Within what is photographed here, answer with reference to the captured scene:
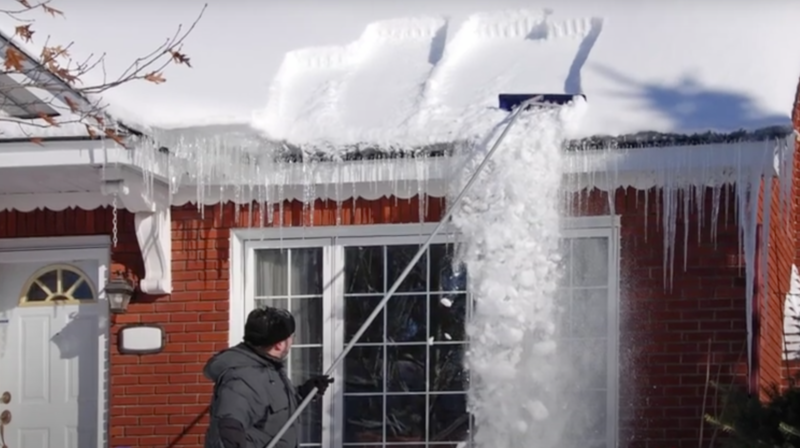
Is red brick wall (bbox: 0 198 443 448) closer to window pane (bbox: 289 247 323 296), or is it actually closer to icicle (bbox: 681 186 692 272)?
window pane (bbox: 289 247 323 296)

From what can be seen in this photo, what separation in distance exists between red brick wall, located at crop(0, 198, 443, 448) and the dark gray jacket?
6.60 feet

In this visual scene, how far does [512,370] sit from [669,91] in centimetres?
204

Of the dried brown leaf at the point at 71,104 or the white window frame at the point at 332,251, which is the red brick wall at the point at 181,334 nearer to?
the white window frame at the point at 332,251

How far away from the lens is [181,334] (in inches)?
296

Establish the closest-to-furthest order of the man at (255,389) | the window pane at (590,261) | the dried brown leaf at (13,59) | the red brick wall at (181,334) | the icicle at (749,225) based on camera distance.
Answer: the man at (255,389) < the dried brown leaf at (13,59) < the icicle at (749,225) < the window pane at (590,261) < the red brick wall at (181,334)

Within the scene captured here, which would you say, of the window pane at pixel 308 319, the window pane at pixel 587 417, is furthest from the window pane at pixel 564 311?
the window pane at pixel 308 319

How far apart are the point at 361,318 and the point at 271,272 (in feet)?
2.34

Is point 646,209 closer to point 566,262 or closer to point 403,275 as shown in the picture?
point 566,262

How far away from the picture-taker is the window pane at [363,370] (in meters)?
7.36

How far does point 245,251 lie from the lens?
297 inches

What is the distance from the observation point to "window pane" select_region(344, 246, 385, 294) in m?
7.38

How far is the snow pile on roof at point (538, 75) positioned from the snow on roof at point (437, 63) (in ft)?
0.04

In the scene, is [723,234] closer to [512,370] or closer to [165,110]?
[512,370]

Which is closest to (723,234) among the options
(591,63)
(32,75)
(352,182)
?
(591,63)
